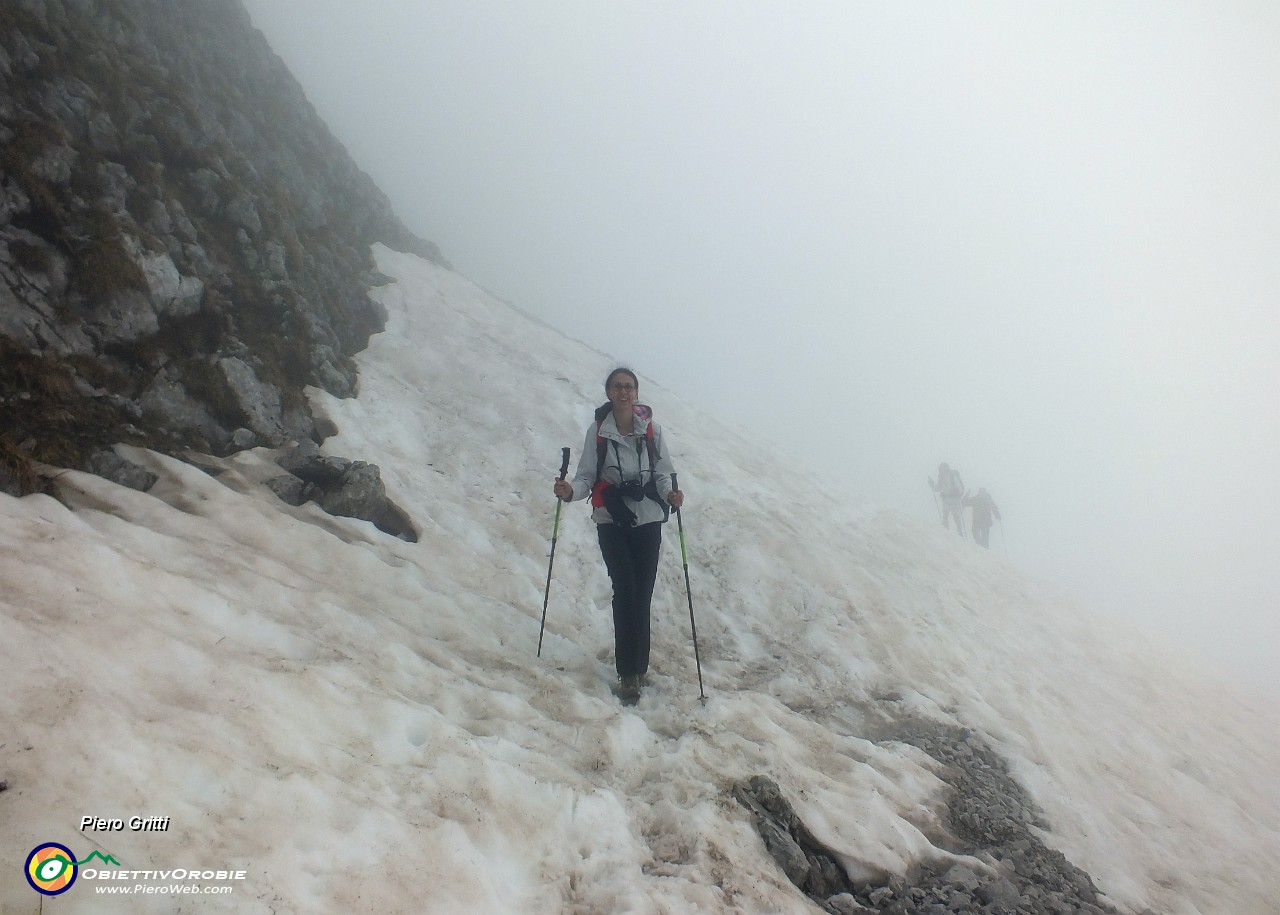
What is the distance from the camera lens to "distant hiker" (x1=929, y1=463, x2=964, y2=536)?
30.0m

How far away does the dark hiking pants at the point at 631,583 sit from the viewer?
22.1 ft

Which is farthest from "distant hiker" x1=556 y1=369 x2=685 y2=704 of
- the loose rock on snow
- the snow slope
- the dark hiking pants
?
the loose rock on snow

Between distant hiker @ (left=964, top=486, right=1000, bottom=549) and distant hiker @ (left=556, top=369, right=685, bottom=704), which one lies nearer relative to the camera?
distant hiker @ (left=556, top=369, right=685, bottom=704)

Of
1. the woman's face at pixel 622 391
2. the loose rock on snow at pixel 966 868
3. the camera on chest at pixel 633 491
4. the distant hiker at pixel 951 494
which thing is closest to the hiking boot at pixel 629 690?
the loose rock on snow at pixel 966 868

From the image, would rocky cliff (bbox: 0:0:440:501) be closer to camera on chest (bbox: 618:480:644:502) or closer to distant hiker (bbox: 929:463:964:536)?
camera on chest (bbox: 618:480:644:502)

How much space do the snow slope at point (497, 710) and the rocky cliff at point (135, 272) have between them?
1079 millimetres

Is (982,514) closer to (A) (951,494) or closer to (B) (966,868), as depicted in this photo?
(A) (951,494)

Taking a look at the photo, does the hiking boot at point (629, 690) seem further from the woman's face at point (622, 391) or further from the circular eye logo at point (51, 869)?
the circular eye logo at point (51, 869)

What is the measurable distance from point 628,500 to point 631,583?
0.96 meters

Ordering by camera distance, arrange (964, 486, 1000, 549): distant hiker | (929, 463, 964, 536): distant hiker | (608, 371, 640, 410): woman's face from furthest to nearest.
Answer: (929, 463, 964, 536): distant hiker < (964, 486, 1000, 549): distant hiker < (608, 371, 640, 410): woman's face

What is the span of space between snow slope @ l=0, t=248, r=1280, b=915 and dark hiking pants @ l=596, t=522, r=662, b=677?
1.84 ft

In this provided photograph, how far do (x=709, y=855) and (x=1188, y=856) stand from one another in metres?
7.20

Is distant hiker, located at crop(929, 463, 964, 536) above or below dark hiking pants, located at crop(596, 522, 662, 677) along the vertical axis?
above

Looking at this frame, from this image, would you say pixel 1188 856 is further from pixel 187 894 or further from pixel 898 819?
pixel 187 894
